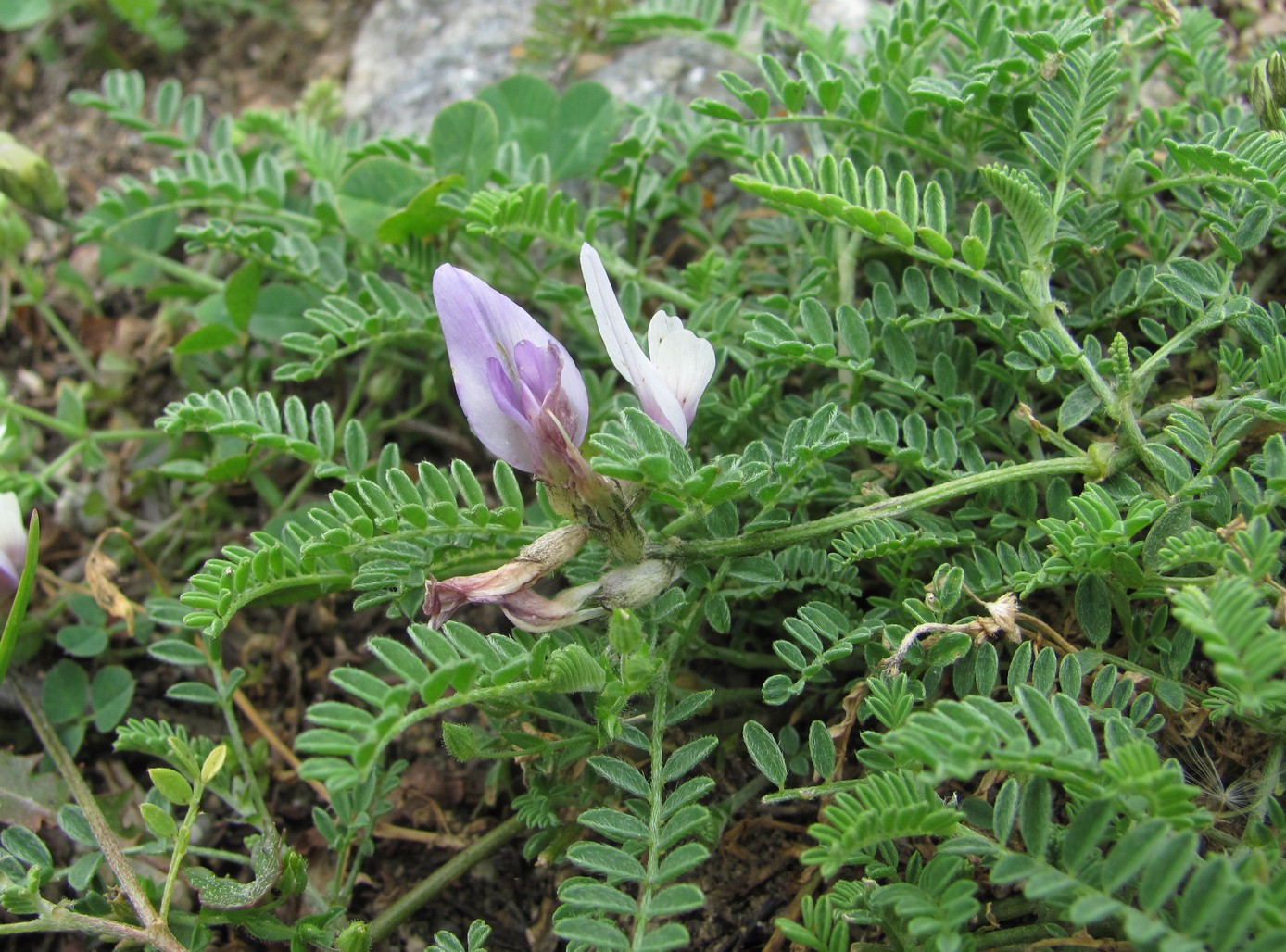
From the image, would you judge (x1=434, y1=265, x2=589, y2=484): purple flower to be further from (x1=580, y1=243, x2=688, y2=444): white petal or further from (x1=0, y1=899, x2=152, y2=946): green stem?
(x1=0, y1=899, x2=152, y2=946): green stem

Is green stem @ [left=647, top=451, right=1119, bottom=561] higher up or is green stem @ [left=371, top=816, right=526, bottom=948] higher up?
green stem @ [left=647, top=451, right=1119, bottom=561]

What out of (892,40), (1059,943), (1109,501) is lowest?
(1059,943)

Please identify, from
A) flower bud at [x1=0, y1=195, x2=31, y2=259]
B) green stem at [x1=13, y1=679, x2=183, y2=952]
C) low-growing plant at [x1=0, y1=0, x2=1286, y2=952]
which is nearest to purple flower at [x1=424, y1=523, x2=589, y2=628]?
low-growing plant at [x1=0, y1=0, x2=1286, y2=952]

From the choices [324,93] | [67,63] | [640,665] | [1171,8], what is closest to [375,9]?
[324,93]

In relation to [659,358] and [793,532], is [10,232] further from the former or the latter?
[793,532]

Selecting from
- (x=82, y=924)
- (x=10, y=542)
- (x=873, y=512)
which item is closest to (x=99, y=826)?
(x=82, y=924)

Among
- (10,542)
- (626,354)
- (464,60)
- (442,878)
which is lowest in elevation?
Result: (442,878)

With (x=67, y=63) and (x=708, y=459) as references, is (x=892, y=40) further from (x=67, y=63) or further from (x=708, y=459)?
(x=67, y=63)

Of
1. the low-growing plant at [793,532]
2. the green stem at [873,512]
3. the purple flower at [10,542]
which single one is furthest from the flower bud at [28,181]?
the green stem at [873,512]
